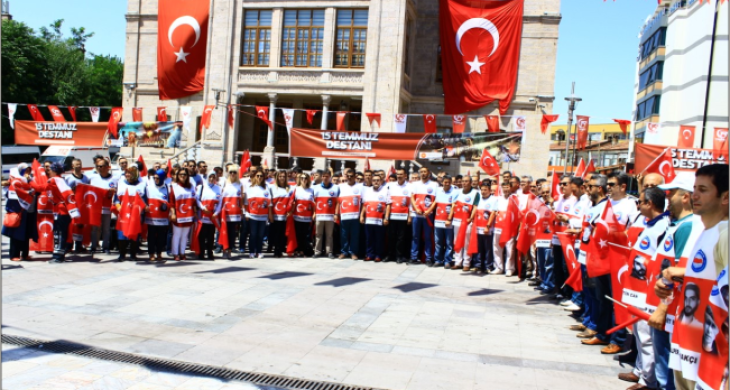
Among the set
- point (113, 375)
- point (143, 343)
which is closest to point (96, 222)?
point (143, 343)

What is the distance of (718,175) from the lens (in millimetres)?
3404

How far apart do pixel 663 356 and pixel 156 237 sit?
32.6 feet

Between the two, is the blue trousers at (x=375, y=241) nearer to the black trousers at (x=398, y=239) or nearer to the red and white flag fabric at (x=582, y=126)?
the black trousers at (x=398, y=239)

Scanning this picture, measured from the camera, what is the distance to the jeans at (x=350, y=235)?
1315 centimetres

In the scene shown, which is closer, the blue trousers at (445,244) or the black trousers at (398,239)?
the blue trousers at (445,244)

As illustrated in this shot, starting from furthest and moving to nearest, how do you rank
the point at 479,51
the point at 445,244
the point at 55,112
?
the point at 479,51 → the point at 55,112 → the point at 445,244

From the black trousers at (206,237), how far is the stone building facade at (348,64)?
52.6 feet

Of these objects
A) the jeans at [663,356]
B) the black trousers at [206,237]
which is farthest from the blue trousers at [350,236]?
the jeans at [663,356]

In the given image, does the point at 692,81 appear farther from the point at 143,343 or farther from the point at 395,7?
the point at 143,343

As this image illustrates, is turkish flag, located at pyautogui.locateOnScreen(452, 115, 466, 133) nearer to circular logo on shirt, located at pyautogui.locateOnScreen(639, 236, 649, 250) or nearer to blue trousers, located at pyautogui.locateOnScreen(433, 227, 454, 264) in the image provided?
blue trousers, located at pyautogui.locateOnScreen(433, 227, 454, 264)

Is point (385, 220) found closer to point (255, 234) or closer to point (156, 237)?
point (255, 234)

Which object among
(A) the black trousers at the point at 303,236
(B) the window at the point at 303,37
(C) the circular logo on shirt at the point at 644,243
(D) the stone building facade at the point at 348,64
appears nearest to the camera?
(C) the circular logo on shirt at the point at 644,243

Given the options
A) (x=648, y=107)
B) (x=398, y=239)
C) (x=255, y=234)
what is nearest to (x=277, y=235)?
(x=255, y=234)

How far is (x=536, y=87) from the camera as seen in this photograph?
103ft
